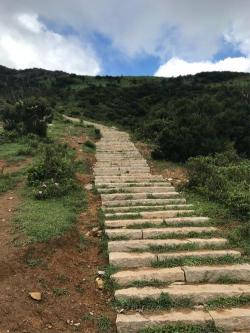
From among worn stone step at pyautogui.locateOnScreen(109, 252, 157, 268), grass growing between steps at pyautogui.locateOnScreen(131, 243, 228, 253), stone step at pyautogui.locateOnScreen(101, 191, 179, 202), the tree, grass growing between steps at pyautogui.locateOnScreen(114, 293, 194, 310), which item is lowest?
grass growing between steps at pyautogui.locateOnScreen(114, 293, 194, 310)

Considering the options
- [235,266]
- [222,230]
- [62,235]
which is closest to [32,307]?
[62,235]

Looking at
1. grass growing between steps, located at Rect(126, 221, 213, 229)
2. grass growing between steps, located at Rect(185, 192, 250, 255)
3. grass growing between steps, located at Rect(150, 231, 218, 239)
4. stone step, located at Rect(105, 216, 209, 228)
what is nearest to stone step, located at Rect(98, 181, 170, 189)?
grass growing between steps, located at Rect(185, 192, 250, 255)

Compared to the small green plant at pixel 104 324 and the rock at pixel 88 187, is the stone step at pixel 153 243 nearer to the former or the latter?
the small green plant at pixel 104 324

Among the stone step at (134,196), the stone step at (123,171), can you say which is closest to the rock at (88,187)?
the stone step at (134,196)

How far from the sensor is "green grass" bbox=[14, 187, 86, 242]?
25.0 feet

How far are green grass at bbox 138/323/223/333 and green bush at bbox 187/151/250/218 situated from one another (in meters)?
3.89

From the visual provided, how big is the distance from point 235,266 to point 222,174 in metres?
4.91

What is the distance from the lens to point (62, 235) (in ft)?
25.0

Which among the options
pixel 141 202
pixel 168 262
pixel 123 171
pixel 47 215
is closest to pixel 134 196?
pixel 141 202

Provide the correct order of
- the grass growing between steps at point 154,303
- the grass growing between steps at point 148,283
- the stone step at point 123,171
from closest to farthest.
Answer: the grass growing between steps at point 154,303 < the grass growing between steps at point 148,283 < the stone step at point 123,171

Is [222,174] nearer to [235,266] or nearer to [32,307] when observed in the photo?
[235,266]

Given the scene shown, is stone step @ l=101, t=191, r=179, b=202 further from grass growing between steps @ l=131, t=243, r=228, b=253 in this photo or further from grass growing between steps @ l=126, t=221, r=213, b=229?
grass growing between steps @ l=131, t=243, r=228, b=253

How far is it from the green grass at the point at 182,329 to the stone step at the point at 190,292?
0.56 m

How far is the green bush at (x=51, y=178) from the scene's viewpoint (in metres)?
10.2
